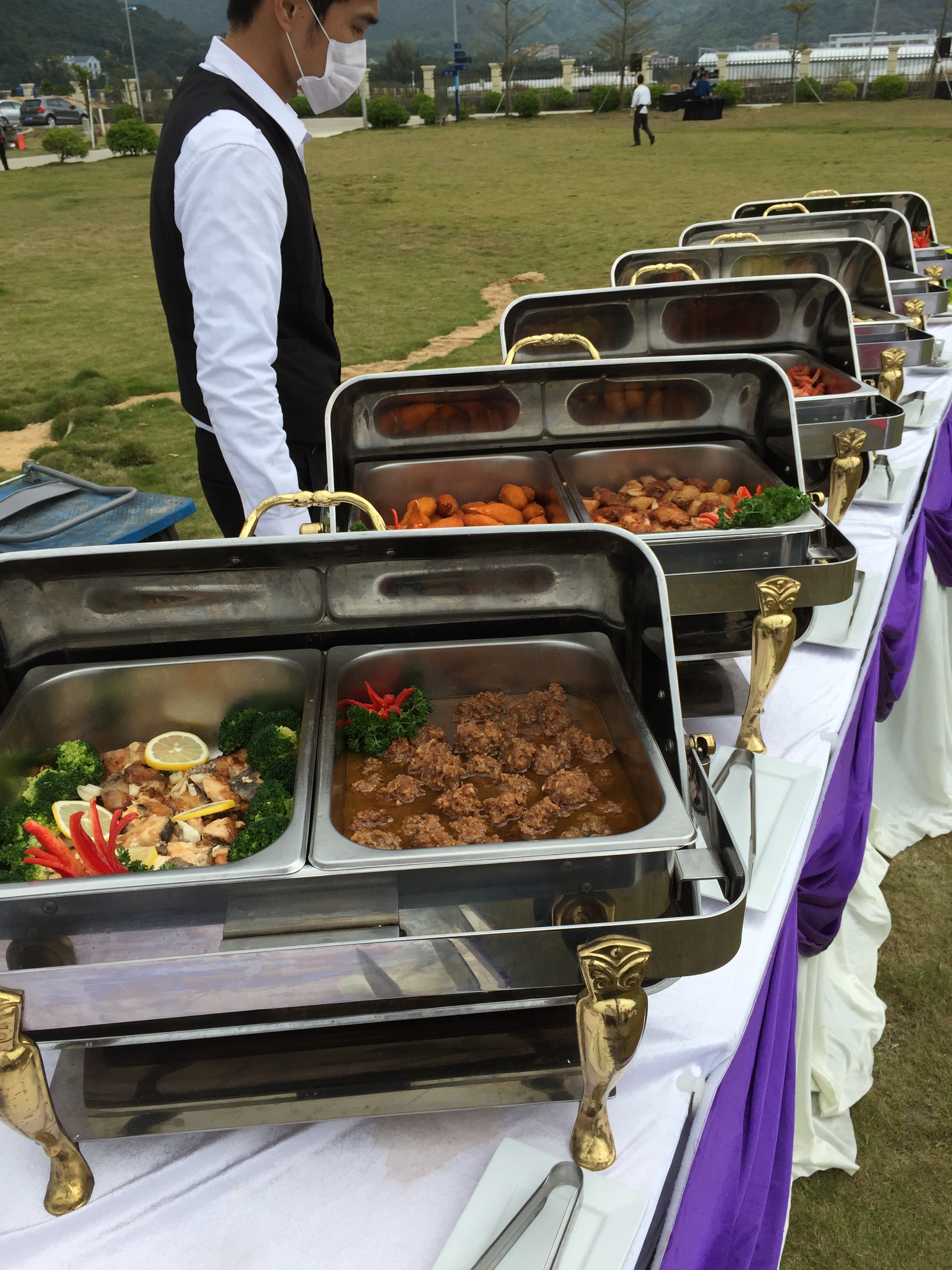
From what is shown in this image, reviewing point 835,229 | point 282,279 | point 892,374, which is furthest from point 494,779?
point 835,229

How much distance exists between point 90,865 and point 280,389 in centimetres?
128

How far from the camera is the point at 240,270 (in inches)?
62.3

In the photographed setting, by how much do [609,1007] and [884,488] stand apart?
1884 millimetres

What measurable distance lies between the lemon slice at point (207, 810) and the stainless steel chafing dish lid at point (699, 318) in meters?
1.58

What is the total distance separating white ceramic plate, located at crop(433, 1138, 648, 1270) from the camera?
76 cm

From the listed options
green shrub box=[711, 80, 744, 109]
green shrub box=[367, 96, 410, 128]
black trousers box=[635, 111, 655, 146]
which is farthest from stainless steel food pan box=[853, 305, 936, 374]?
green shrub box=[367, 96, 410, 128]

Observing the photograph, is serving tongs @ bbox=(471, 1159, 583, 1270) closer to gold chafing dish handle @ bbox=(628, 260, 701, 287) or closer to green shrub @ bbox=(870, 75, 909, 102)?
gold chafing dish handle @ bbox=(628, 260, 701, 287)

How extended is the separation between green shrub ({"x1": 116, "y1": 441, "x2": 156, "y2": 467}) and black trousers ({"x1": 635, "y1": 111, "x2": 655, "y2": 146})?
15767 millimetres

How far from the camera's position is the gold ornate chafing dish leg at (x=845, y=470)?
1.85 meters

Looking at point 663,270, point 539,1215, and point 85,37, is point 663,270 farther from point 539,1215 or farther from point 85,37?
point 85,37

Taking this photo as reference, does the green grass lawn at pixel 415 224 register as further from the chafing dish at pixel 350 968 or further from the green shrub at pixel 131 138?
the chafing dish at pixel 350 968

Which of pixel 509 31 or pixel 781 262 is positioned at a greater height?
pixel 509 31

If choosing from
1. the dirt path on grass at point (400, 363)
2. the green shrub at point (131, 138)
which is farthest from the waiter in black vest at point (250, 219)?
the green shrub at point (131, 138)

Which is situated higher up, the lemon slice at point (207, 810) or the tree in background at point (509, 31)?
the tree in background at point (509, 31)
